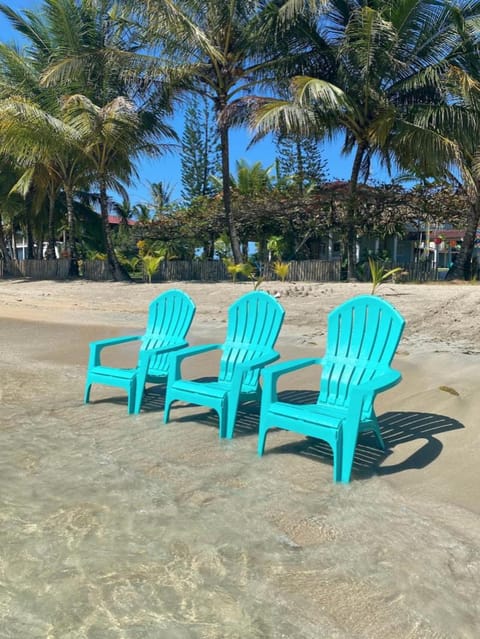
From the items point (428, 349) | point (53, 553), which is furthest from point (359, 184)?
point (53, 553)

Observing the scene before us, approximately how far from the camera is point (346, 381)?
4.30 metres

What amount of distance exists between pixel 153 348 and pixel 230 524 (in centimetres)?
264

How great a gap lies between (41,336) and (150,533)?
27.1 ft

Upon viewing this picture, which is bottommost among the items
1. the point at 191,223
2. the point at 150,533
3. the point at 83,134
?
the point at 150,533

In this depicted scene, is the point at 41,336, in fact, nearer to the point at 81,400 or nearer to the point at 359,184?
the point at 81,400

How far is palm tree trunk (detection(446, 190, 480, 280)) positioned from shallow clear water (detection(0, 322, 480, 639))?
1425 centimetres

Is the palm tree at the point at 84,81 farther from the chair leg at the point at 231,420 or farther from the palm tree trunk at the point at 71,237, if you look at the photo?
the chair leg at the point at 231,420

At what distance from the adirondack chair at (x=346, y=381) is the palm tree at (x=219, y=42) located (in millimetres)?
13230

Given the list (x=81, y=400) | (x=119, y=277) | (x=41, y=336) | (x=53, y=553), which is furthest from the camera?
(x=119, y=277)

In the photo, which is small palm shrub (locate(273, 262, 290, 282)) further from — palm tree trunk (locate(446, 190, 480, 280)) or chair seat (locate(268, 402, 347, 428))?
chair seat (locate(268, 402, 347, 428))

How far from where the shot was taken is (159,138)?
20.8 meters

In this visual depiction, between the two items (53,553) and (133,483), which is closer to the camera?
(53,553)

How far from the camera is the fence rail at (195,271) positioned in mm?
17328

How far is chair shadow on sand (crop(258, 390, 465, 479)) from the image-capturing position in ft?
13.0
